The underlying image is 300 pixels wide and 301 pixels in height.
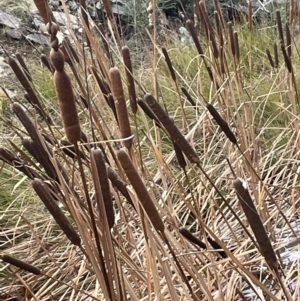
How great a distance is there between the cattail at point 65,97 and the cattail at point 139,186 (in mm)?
49

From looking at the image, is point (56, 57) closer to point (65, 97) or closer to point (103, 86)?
point (65, 97)

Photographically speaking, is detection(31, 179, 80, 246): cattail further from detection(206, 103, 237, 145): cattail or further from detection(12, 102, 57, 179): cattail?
detection(206, 103, 237, 145): cattail

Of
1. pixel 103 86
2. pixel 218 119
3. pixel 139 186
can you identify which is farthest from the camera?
pixel 103 86

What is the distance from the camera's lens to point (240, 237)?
4.03ft

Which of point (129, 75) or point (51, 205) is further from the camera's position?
point (129, 75)

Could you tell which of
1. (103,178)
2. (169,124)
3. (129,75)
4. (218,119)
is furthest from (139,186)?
(129,75)

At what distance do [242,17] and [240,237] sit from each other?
2.48 metres

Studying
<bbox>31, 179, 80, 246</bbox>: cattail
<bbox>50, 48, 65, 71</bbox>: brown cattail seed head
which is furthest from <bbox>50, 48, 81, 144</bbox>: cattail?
<bbox>31, 179, 80, 246</bbox>: cattail

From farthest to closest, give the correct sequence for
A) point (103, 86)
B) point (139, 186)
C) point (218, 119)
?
point (103, 86) → point (218, 119) → point (139, 186)

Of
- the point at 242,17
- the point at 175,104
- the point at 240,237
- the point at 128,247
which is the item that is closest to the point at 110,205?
the point at 128,247

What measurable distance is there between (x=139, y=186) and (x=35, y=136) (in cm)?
17

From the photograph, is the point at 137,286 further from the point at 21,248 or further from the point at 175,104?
the point at 175,104

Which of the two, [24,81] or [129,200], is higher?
[24,81]

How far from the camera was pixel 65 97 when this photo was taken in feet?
1.50
